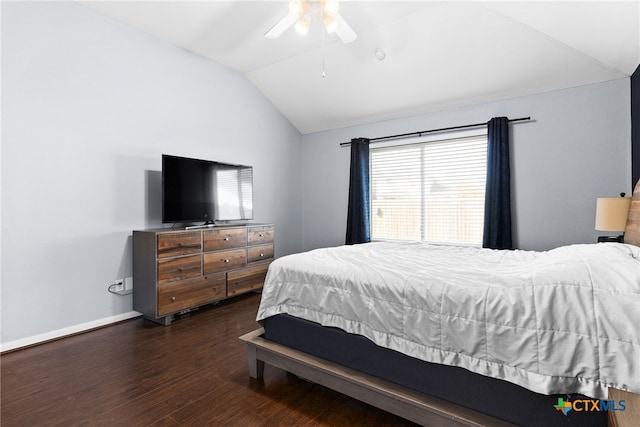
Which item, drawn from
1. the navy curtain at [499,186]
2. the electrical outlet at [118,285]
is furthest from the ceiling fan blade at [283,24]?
the electrical outlet at [118,285]

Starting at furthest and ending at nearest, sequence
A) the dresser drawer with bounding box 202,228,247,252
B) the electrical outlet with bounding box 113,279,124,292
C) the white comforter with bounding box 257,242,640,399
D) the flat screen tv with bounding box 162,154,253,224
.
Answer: the dresser drawer with bounding box 202,228,247,252
the flat screen tv with bounding box 162,154,253,224
the electrical outlet with bounding box 113,279,124,292
the white comforter with bounding box 257,242,640,399

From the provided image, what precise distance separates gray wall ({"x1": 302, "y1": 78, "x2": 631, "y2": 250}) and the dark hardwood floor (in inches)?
116

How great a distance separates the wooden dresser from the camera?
297 centimetres

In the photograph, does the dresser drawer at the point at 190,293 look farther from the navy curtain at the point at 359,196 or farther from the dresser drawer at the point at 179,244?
the navy curtain at the point at 359,196

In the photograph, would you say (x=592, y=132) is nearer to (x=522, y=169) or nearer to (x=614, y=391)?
(x=522, y=169)

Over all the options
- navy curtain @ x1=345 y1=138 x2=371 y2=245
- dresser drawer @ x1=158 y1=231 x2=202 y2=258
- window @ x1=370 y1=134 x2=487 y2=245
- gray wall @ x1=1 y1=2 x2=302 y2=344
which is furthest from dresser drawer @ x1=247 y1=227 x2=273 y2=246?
window @ x1=370 y1=134 x2=487 y2=245

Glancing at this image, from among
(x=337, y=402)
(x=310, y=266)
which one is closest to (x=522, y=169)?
(x=310, y=266)

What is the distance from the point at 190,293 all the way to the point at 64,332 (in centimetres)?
106

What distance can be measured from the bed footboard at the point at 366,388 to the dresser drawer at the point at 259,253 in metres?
Answer: 1.85

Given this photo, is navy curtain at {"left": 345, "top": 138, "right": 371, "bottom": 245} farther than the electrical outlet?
Yes

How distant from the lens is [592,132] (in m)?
3.23

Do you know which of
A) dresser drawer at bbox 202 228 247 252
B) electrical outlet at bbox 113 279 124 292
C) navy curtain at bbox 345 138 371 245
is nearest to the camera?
electrical outlet at bbox 113 279 124 292

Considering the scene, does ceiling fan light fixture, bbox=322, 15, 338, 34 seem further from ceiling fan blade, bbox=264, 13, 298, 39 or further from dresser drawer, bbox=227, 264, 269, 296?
dresser drawer, bbox=227, 264, 269, 296

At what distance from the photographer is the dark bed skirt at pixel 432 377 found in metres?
1.21
